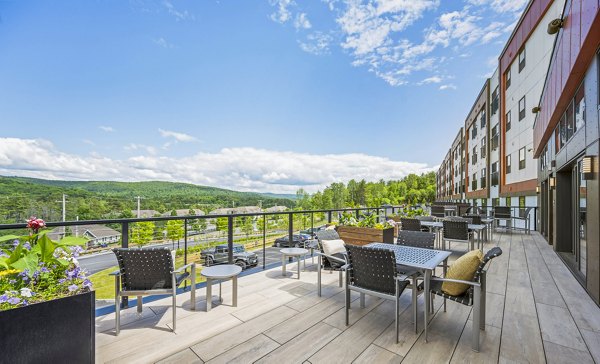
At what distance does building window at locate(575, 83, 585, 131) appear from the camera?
3.93m

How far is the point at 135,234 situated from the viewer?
3781 millimetres

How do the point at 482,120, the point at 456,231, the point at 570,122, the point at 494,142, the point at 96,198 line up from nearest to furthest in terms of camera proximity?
the point at 570,122
the point at 456,231
the point at 494,142
the point at 482,120
the point at 96,198

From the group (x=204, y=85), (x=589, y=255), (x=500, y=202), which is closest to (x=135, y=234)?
(x=589, y=255)

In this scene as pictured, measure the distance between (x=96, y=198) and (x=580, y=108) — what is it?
24562mm

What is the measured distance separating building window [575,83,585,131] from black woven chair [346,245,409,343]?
165 inches

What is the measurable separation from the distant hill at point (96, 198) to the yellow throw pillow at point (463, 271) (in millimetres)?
3765

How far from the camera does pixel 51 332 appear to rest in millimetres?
1436

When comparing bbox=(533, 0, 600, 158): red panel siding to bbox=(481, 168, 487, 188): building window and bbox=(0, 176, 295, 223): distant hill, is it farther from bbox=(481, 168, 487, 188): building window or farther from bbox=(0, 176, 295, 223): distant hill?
bbox=(481, 168, 487, 188): building window

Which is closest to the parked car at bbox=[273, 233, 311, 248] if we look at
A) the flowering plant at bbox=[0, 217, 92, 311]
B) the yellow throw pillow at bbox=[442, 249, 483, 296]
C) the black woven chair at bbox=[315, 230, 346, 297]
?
the black woven chair at bbox=[315, 230, 346, 297]

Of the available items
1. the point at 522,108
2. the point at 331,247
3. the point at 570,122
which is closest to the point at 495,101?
the point at 522,108

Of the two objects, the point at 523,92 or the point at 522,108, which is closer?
the point at 523,92

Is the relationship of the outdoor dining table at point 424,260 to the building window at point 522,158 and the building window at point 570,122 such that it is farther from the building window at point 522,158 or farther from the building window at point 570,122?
the building window at point 522,158

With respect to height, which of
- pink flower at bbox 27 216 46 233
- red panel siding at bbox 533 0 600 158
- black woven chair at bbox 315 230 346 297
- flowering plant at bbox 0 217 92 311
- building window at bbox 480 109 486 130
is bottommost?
black woven chair at bbox 315 230 346 297

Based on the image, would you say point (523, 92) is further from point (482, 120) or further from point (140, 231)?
point (140, 231)
